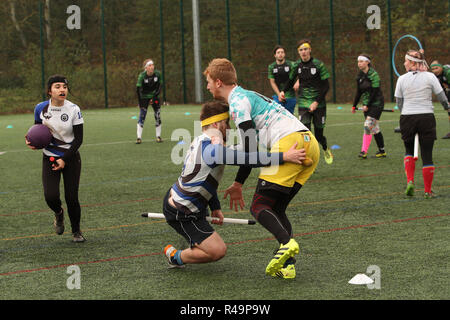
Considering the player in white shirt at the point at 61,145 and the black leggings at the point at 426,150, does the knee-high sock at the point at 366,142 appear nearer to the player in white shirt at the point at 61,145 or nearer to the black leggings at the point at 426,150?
the black leggings at the point at 426,150

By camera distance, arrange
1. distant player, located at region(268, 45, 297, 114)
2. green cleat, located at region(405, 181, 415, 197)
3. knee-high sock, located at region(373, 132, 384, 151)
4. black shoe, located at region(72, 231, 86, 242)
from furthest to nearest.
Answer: distant player, located at region(268, 45, 297, 114) < knee-high sock, located at region(373, 132, 384, 151) < green cleat, located at region(405, 181, 415, 197) < black shoe, located at region(72, 231, 86, 242)

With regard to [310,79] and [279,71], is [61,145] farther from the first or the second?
[279,71]

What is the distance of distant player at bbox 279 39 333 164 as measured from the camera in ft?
39.0

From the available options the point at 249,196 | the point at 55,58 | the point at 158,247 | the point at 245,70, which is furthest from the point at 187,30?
the point at 158,247

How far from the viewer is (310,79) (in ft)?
39.3

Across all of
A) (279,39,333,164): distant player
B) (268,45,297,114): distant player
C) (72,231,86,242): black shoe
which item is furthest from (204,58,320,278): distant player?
(268,45,297,114): distant player

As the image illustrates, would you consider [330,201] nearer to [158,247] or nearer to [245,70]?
[158,247]

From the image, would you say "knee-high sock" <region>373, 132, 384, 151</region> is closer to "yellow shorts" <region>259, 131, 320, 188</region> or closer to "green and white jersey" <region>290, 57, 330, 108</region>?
"green and white jersey" <region>290, 57, 330, 108</region>

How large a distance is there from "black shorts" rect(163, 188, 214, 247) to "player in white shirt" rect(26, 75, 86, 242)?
169 cm

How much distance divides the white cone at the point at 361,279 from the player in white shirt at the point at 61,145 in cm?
300

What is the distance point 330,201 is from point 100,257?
11.4 feet

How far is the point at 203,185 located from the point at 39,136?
2.12m

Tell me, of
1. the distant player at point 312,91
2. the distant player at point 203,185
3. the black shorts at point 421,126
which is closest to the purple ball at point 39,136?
the distant player at point 203,185
